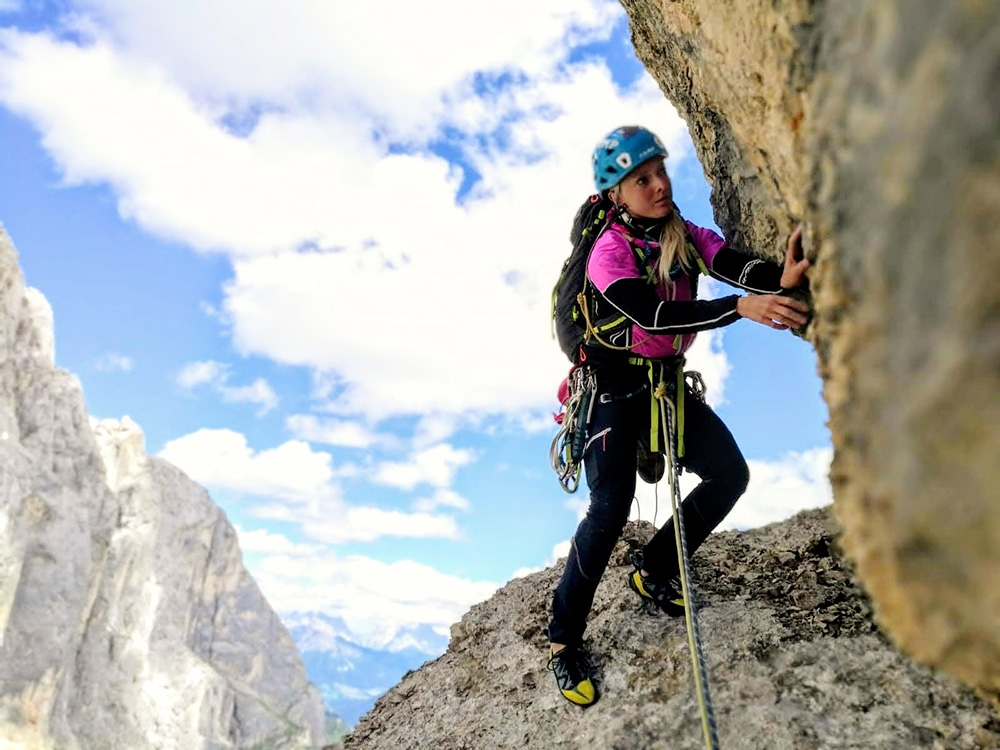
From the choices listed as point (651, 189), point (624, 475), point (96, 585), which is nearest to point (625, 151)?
point (651, 189)

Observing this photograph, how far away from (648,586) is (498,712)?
1.77m

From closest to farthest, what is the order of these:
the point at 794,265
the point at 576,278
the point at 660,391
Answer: the point at 794,265 → the point at 660,391 → the point at 576,278

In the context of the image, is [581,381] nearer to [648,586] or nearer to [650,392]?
[650,392]

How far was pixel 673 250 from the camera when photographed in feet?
16.4

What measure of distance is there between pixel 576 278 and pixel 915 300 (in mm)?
4146

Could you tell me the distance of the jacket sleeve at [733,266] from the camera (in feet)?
15.3

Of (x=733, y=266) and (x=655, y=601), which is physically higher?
(x=733, y=266)

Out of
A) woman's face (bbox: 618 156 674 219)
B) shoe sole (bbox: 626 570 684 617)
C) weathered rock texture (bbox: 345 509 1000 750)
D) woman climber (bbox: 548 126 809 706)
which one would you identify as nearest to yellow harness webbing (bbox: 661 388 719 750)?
woman climber (bbox: 548 126 809 706)

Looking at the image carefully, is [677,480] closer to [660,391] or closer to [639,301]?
[660,391]

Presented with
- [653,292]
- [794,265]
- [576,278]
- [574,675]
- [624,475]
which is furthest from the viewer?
[574,675]

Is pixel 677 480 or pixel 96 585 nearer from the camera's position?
pixel 677 480

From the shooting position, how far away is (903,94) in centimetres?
145

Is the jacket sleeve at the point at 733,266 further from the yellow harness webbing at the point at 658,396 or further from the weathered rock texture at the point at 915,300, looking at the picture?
the weathered rock texture at the point at 915,300

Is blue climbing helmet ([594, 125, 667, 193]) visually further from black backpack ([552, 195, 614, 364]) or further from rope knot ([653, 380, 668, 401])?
rope knot ([653, 380, 668, 401])
